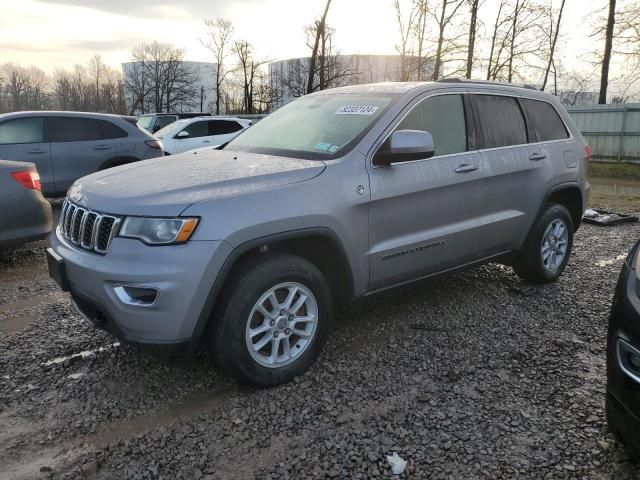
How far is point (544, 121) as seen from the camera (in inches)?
190

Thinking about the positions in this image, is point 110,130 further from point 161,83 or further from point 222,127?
point 161,83

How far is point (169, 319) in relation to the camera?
2.68 metres

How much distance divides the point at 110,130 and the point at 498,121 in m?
6.96

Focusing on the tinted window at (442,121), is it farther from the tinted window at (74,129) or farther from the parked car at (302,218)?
the tinted window at (74,129)

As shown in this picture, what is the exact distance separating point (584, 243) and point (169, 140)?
10.8 meters

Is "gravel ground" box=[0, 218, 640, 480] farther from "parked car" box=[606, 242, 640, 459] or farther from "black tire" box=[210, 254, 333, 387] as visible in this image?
"parked car" box=[606, 242, 640, 459]

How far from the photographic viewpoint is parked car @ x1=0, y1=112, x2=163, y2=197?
823cm

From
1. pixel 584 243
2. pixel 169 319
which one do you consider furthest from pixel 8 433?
pixel 584 243

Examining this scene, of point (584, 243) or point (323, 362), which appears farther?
point (584, 243)

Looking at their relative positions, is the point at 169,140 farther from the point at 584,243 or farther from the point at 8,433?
the point at 8,433

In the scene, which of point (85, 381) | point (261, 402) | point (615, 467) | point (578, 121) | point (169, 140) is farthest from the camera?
point (578, 121)

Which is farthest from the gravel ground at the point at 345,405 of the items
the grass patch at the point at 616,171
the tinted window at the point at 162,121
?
the tinted window at the point at 162,121

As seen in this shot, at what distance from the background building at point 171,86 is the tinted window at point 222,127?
4836 centimetres

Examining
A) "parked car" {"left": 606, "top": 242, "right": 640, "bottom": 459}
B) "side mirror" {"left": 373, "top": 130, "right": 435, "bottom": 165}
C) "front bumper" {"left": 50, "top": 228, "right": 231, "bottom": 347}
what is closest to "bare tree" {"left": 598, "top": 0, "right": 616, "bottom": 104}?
"side mirror" {"left": 373, "top": 130, "right": 435, "bottom": 165}
